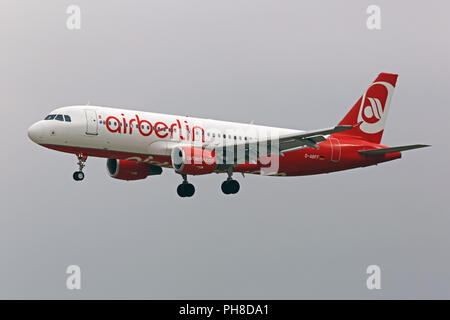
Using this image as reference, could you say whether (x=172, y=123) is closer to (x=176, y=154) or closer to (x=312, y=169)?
(x=176, y=154)

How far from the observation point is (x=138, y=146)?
195 ft

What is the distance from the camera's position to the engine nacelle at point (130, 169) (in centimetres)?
6375

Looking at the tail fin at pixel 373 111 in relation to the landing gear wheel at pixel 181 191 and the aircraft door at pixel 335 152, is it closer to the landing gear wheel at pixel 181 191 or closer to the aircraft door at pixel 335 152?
the aircraft door at pixel 335 152

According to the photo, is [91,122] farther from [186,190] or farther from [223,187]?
[223,187]

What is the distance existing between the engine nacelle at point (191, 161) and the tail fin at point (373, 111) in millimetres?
11528

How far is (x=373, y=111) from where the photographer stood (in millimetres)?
68750

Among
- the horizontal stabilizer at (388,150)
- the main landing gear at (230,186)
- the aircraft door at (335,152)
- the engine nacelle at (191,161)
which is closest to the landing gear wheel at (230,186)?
the main landing gear at (230,186)

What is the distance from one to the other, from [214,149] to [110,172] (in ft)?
24.9

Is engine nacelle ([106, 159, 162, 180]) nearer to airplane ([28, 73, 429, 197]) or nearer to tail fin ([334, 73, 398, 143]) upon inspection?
airplane ([28, 73, 429, 197])

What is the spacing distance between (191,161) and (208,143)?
9.34ft

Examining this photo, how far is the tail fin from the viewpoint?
223ft

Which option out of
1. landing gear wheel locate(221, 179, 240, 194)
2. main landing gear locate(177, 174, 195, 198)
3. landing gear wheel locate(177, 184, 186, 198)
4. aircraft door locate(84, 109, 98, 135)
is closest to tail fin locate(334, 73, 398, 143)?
landing gear wheel locate(221, 179, 240, 194)

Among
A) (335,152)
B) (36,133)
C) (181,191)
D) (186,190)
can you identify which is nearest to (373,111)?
(335,152)

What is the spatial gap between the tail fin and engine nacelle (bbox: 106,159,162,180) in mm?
13159
